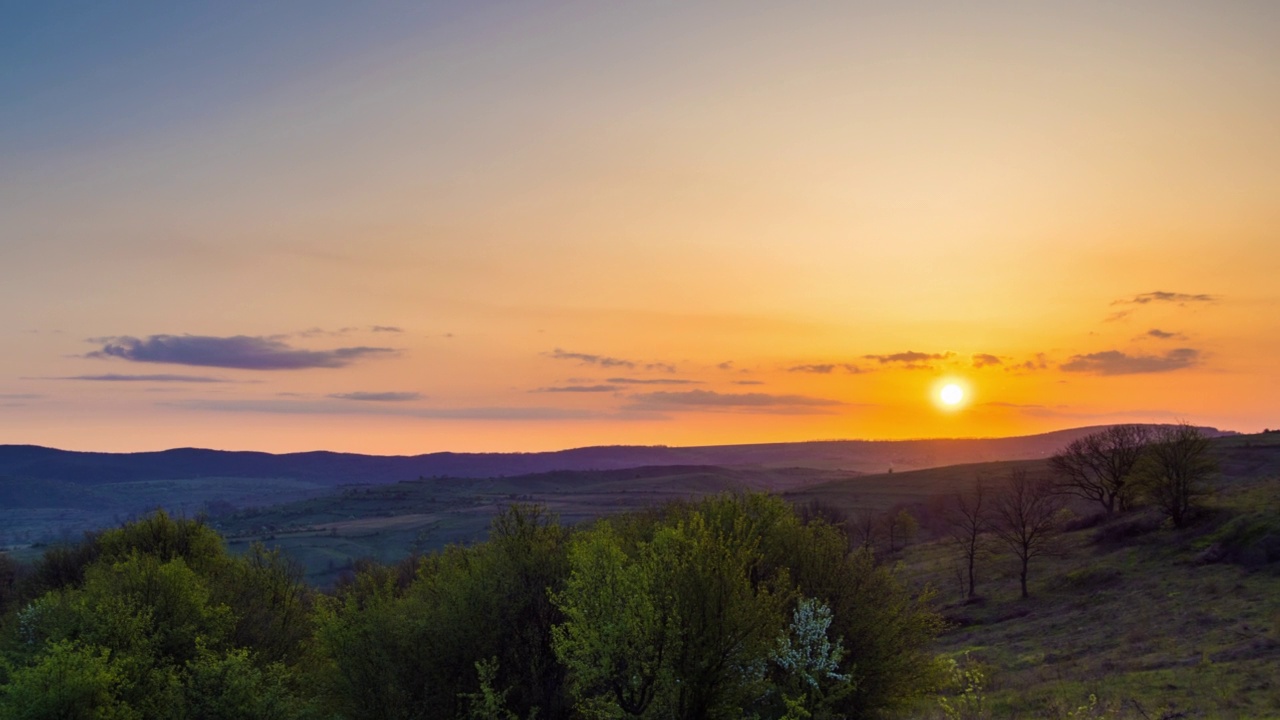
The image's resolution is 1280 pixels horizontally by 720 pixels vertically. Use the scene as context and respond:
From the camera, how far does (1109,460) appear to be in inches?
3957

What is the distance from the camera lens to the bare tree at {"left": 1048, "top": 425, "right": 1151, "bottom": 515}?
9794cm

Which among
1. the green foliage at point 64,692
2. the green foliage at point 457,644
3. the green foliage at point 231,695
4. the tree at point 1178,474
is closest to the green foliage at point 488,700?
the green foliage at point 457,644

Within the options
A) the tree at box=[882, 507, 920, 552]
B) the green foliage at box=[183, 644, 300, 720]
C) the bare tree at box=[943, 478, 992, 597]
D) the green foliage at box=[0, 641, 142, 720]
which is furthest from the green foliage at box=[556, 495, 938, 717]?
the tree at box=[882, 507, 920, 552]

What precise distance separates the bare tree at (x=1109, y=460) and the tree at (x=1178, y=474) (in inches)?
319

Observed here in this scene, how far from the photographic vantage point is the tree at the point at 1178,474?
3214 inches

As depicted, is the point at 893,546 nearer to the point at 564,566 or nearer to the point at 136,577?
the point at 564,566

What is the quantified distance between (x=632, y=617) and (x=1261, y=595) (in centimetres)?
5058

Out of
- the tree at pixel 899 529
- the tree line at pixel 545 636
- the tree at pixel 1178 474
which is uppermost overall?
the tree at pixel 1178 474

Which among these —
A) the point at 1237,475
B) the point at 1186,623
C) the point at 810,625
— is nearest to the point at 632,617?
the point at 810,625

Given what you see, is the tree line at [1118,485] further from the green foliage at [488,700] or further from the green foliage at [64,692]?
the green foliage at [64,692]

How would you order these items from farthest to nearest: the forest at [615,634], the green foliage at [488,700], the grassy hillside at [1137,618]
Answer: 1. the grassy hillside at [1137,618]
2. the green foliage at [488,700]
3. the forest at [615,634]

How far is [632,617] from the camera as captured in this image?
99.7ft

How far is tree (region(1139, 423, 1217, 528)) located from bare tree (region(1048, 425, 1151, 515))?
809 centimetres

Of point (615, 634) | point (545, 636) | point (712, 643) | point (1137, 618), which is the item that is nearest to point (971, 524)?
point (1137, 618)
